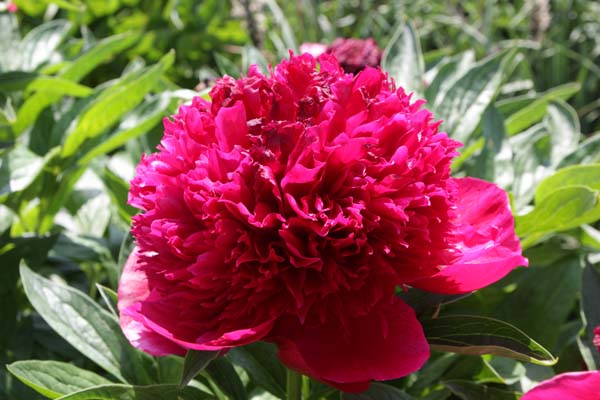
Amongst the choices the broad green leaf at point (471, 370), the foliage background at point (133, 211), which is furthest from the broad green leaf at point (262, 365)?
the broad green leaf at point (471, 370)

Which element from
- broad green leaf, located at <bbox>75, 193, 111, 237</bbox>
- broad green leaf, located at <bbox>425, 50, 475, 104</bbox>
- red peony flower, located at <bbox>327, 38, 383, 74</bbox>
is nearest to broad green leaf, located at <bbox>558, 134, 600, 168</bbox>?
broad green leaf, located at <bbox>425, 50, 475, 104</bbox>

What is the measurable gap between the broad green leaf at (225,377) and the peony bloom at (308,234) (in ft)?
0.48

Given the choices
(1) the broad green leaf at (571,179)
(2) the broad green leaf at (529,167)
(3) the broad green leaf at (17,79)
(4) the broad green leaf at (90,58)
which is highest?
(3) the broad green leaf at (17,79)

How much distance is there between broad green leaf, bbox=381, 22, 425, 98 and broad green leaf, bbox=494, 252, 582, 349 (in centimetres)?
33

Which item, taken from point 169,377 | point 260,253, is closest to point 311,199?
point 260,253

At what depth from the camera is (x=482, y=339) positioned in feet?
2.34

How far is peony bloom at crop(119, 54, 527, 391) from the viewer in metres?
0.66

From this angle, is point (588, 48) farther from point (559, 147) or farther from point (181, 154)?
point (181, 154)

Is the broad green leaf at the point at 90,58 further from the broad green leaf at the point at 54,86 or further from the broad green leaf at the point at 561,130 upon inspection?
the broad green leaf at the point at 561,130

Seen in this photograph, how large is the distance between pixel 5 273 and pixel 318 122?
2.27 ft

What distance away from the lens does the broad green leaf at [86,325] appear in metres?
0.89

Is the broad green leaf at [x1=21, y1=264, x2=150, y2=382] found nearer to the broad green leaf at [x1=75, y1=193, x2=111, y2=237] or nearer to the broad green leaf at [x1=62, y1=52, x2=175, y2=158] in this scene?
the broad green leaf at [x1=62, y1=52, x2=175, y2=158]

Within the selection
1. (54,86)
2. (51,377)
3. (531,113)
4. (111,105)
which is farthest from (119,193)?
(531,113)

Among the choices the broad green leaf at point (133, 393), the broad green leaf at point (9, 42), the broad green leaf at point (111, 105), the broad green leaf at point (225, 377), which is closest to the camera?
the broad green leaf at point (133, 393)
